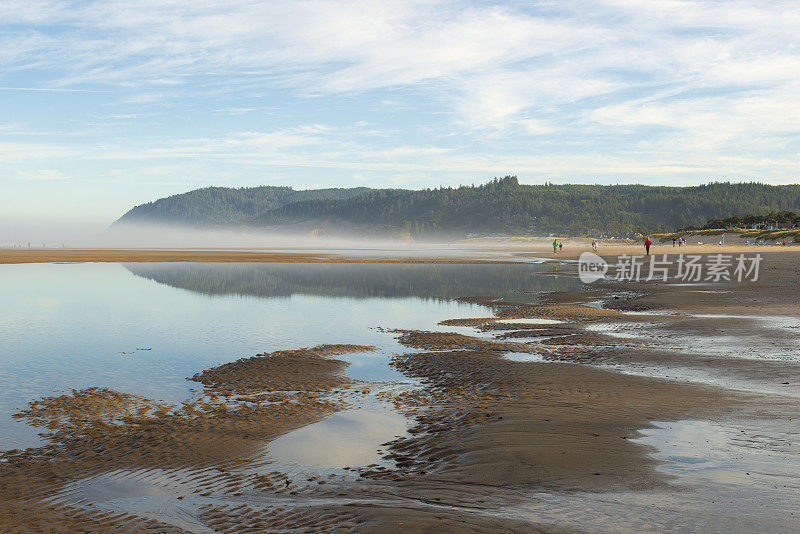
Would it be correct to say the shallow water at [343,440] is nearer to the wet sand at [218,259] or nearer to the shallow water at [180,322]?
the shallow water at [180,322]

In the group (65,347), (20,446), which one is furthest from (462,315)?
(20,446)

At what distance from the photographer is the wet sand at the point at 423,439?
26.3 ft

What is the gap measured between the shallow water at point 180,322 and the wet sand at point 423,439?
1459 mm

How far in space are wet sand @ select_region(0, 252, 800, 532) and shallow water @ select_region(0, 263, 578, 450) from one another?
1.46 meters

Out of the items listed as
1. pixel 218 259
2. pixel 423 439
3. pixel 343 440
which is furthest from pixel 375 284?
pixel 218 259

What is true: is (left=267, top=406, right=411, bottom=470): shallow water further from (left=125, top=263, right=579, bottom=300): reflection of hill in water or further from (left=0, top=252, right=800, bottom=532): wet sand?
(left=125, top=263, right=579, bottom=300): reflection of hill in water

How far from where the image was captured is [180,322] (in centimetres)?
3025

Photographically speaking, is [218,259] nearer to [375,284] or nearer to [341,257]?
[341,257]

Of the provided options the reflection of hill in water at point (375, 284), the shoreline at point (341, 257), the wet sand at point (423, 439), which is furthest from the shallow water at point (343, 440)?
the shoreline at point (341, 257)

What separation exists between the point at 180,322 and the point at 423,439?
Result: 21865 mm

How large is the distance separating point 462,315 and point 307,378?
1590cm

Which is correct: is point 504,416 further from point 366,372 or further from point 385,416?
point 366,372

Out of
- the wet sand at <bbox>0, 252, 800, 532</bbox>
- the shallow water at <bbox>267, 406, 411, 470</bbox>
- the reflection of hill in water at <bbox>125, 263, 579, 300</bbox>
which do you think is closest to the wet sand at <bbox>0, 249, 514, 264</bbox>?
the reflection of hill in water at <bbox>125, 263, 579, 300</bbox>

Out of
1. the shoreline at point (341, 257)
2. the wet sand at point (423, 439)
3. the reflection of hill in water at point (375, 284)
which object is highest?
the shoreline at point (341, 257)
